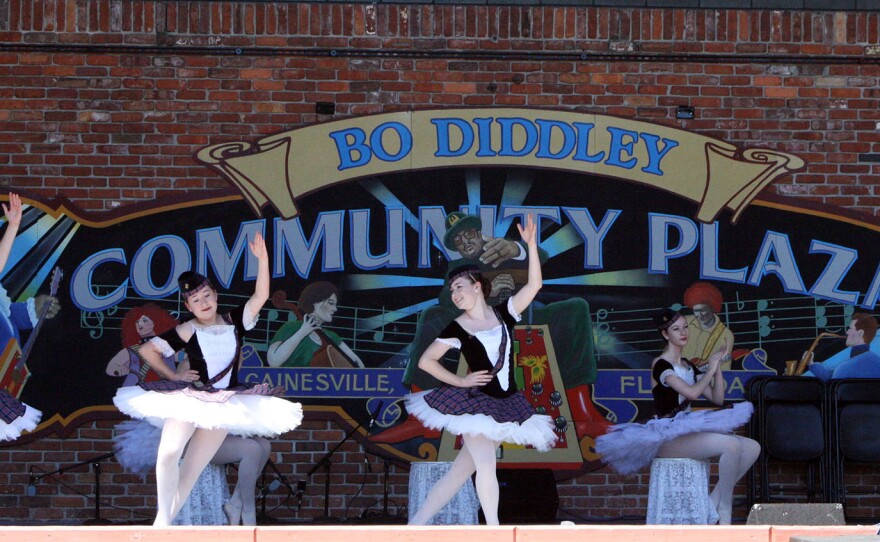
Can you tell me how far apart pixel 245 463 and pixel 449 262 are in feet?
7.41

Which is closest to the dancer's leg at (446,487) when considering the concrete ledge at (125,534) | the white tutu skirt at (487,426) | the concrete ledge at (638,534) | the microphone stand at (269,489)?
the white tutu skirt at (487,426)

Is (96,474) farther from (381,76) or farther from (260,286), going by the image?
(381,76)

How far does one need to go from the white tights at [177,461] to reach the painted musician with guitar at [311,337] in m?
2.34

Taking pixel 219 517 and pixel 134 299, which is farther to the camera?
pixel 134 299

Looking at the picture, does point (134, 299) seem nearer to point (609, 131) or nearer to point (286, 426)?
point (286, 426)

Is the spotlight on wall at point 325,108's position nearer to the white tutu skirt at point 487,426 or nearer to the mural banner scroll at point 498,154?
Result: the mural banner scroll at point 498,154

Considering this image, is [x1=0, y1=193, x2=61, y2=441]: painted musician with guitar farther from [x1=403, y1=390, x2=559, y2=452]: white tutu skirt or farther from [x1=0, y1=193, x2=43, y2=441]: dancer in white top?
[x1=403, y1=390, x2=559, y2=452]: white tutu skirt

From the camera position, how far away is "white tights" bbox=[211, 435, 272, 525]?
958 cm

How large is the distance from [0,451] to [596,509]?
4342mm

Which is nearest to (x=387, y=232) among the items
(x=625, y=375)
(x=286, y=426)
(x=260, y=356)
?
(x=260, y=356)

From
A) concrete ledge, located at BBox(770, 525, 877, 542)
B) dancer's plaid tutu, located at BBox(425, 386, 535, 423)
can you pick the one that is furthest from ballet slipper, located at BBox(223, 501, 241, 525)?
concrete ledge, located at BBox(770, 525, 877, 542)

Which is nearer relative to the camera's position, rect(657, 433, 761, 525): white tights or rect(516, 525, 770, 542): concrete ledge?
rect(516, 525, 770, 542): concrete ledge

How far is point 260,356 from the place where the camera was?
10.8m

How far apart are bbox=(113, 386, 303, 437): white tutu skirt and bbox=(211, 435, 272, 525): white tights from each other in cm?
113
